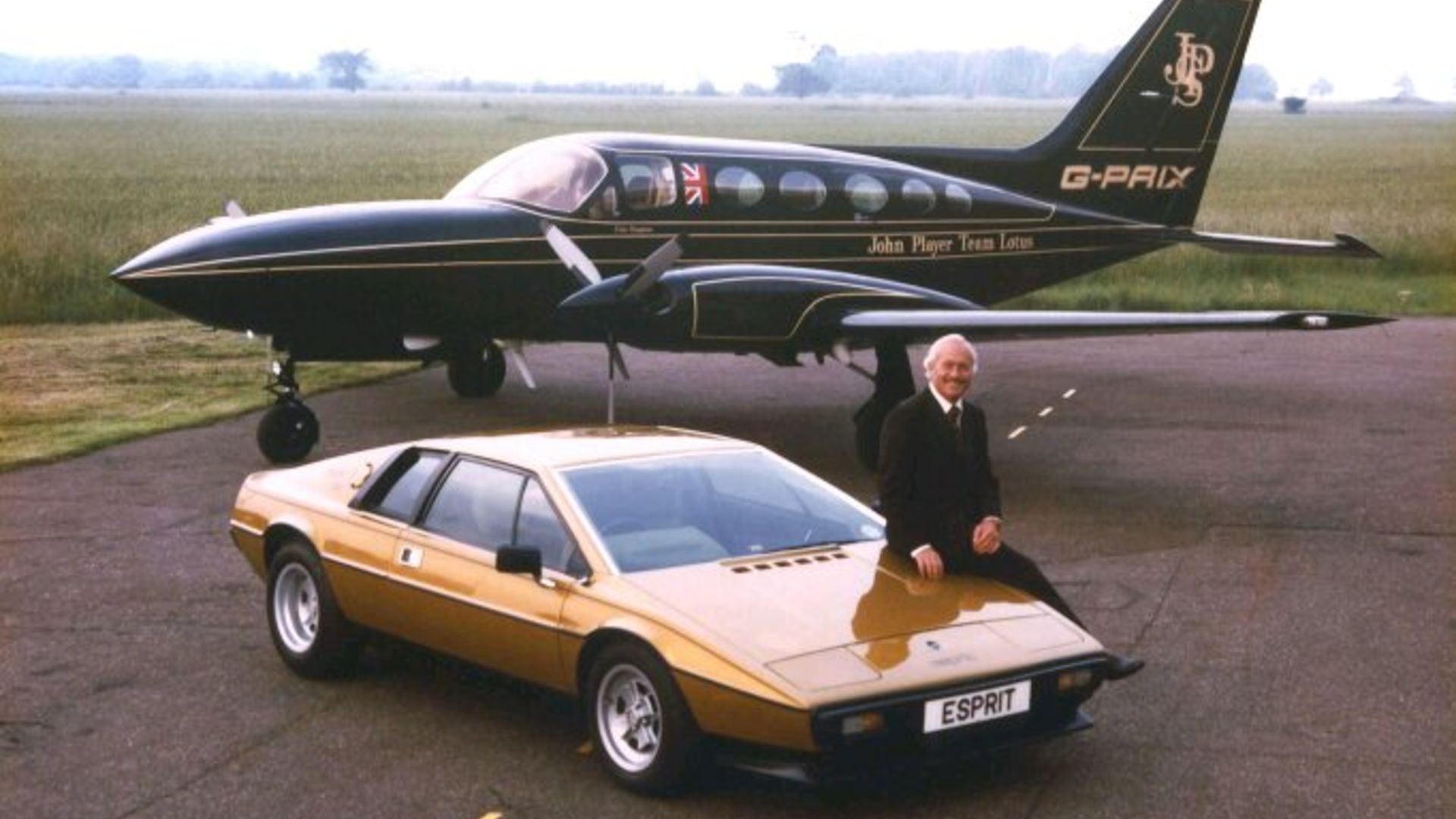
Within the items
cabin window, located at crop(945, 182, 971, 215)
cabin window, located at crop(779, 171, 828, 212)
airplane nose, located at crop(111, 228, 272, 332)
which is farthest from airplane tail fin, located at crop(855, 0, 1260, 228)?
airplane nose, located at crop(111, 228, 272, 332)

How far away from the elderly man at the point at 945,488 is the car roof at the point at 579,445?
3.24 ft

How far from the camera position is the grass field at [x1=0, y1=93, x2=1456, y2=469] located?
2053cm

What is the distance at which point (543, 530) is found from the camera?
8109 millimetres

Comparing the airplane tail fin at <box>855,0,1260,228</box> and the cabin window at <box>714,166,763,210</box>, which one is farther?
the airplane tail fin at <box>855,0,1260,228</box>

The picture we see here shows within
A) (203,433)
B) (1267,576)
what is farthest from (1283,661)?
(203,433)

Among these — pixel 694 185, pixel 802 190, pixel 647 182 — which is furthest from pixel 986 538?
pixel 802 190

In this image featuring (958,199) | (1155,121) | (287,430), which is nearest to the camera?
(287,430)

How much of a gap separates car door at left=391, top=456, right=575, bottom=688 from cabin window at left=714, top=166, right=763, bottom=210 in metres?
10.0

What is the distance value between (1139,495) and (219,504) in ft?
23.2

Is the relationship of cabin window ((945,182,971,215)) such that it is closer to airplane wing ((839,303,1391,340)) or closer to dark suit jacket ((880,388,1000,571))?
airplane wing ((839,303,1391,340))

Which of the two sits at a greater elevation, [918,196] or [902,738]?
[918,196]

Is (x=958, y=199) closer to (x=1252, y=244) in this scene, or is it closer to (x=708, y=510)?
(x=1252, y=244)

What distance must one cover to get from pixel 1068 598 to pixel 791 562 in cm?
324

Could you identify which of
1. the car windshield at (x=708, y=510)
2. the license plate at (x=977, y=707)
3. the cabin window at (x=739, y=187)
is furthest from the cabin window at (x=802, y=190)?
the license plate at (x=977, y=707)
